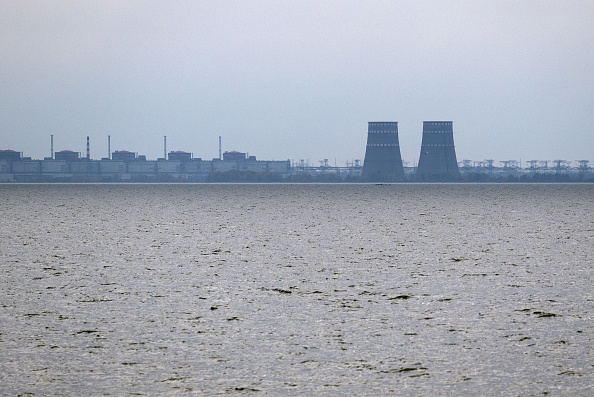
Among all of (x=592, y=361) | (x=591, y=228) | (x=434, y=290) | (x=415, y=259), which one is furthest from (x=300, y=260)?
(x=591, y=228)

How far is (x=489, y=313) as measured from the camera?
47.8 feet

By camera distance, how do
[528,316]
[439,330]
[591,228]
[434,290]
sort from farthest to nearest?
[591,228] < [434,290] < [528,316] < [439,330]

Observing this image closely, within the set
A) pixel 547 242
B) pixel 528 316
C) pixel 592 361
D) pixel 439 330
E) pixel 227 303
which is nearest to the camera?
pixel 592 361

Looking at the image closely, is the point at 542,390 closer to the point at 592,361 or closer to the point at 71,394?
the point at 592,361

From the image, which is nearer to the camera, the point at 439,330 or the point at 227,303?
the point at 439,330

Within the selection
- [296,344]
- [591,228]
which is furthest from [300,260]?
[591,228]

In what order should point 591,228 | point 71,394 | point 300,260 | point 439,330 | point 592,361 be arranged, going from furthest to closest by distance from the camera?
point 591,228 < point 300,260 < point 439,330 < point 592,361 < point 71,394

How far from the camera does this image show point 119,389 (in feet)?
31.1

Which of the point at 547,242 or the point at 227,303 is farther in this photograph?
the point at 547,242

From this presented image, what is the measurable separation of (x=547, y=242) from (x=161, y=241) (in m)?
15.4

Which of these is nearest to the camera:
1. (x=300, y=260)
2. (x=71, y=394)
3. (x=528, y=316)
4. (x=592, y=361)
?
(x=71, y=394)

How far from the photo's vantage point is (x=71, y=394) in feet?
30.4

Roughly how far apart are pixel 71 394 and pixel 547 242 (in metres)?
27.0

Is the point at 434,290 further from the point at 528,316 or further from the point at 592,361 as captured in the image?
the point at 592,361
